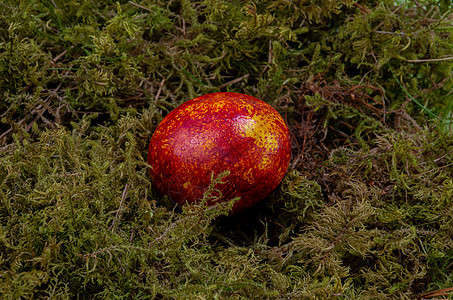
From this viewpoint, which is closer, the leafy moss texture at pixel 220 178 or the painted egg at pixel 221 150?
the leafy moss texture at pixel 220 178

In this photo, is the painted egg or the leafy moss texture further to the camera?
the painted egg

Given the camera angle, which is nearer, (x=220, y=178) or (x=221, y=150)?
(x=220, y=178)

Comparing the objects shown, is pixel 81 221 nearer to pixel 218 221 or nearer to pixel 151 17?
pixel 218 221

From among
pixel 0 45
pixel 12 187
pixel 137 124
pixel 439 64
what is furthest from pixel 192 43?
pixel 439 64
